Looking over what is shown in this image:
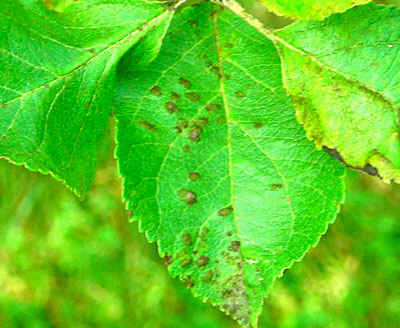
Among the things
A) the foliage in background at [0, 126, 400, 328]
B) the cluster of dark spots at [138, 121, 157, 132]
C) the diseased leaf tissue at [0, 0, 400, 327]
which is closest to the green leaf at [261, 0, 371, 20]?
the diseased leaf tissue at [0, 0, 400, 327]

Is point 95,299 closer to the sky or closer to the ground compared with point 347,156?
closer to the ground

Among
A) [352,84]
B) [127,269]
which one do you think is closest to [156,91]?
[352,84]

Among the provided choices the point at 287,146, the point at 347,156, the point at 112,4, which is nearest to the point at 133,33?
the point at 112,4

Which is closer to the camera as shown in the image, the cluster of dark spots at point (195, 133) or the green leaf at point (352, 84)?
the green leaf at point (352, 84)

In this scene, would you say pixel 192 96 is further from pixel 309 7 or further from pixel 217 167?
pixel 309 7

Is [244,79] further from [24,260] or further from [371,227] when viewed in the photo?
[24,260]

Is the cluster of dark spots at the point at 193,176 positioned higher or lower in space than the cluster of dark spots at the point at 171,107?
lower

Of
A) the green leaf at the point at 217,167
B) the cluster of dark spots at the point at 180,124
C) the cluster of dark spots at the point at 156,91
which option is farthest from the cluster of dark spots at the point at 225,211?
the cluster of dark spots at the point at 156,91

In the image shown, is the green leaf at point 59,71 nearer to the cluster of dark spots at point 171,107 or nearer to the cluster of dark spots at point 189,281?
the cluster of dark spots at point 171,107
